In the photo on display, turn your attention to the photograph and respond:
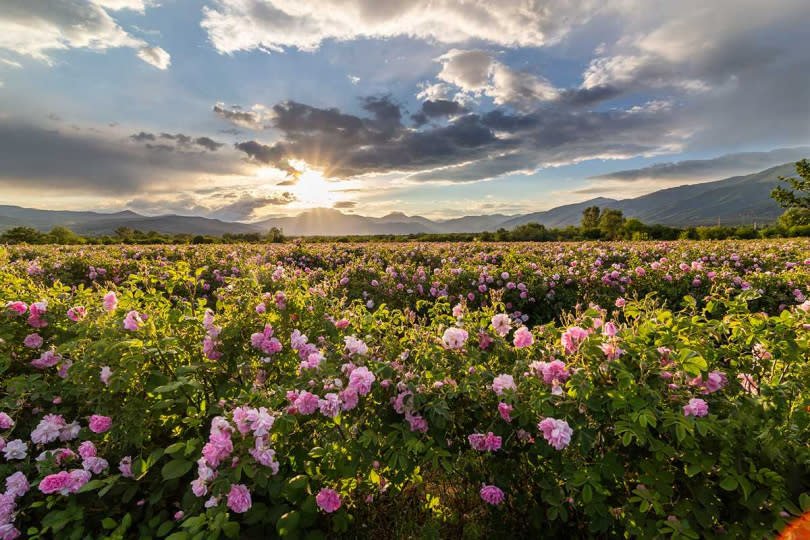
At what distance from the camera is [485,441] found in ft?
7.33

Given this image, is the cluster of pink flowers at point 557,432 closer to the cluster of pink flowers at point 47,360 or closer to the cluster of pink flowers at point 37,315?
the cluster of pink flowers at point 47,360

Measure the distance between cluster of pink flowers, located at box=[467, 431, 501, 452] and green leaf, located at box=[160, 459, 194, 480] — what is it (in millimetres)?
1661

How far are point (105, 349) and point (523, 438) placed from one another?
2.74m

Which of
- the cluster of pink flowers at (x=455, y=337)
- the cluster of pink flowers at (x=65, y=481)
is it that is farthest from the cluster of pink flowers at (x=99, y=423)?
the cluster of pink flowers at (x=455, y=337)

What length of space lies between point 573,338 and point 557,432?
2.15 feet

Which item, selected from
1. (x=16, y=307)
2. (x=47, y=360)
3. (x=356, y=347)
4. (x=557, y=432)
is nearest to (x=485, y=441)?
(x=557, y=432)

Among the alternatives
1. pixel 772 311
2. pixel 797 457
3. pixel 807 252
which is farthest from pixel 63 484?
pixel 807 252

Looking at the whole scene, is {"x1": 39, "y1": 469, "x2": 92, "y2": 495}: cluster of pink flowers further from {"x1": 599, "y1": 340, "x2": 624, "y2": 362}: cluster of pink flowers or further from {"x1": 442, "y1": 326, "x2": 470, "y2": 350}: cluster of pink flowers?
{"x1": 599, "y1": 340, "x2": 624, "y2": 362}: cluster of pink flowers

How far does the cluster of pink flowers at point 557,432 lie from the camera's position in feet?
6.41

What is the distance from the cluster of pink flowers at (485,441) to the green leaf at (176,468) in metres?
1.66

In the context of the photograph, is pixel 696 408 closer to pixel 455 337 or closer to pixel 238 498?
pixel 455 337

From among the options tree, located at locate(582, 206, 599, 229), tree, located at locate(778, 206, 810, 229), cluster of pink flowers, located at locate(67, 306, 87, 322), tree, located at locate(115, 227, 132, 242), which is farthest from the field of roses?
tree, located at locate(582, 206, 599, 229)

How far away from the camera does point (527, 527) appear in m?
2.65

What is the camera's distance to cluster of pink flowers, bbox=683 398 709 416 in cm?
194
